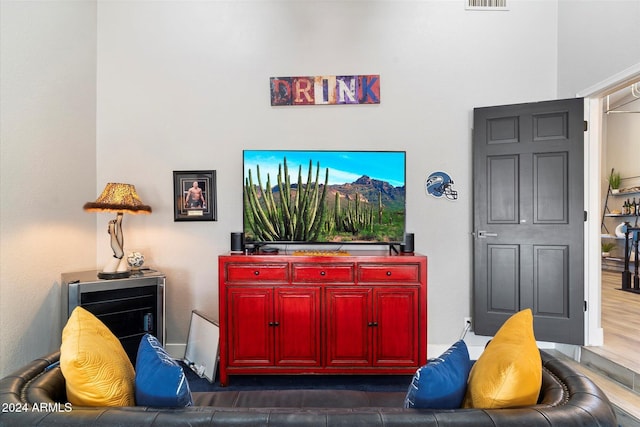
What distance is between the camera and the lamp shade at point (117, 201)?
2.50 meters

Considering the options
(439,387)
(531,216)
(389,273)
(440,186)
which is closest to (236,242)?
(389,273)

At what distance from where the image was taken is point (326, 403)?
1465 millimetres

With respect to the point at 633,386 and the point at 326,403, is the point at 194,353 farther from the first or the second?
the point at 633,386

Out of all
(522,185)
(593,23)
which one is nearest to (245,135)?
(522,185)

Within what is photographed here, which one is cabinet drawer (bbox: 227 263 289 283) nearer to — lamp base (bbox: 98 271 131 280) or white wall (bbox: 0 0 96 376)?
lamp base (bbox: 98 271 131 280)

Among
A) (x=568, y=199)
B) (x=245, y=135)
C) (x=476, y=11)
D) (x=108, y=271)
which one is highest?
(x=476, y=11)

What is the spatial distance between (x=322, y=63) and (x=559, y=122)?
2.26 metres

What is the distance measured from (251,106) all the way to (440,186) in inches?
80.4

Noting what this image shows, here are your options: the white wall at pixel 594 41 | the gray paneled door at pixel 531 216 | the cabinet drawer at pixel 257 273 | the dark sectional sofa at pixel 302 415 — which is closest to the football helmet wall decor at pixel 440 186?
the gray paneled door at pixel 531 216

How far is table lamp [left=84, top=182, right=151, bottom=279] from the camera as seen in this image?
2.52 meters

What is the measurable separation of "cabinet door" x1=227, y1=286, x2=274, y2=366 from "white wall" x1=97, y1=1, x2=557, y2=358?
0.70 metres

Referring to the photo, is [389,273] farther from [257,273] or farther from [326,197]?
[257,273]

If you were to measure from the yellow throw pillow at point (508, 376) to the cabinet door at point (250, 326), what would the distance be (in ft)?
5.62

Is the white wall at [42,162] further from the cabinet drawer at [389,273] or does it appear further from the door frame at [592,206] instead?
the door frame at [592,206]
